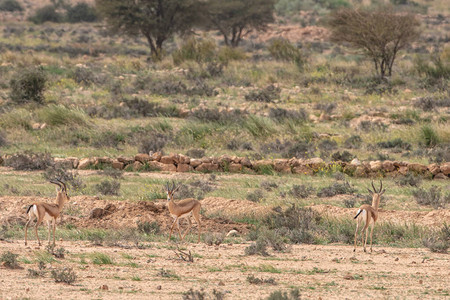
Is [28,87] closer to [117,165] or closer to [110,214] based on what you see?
[117,165]

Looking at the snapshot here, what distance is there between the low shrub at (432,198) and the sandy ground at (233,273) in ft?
10.5

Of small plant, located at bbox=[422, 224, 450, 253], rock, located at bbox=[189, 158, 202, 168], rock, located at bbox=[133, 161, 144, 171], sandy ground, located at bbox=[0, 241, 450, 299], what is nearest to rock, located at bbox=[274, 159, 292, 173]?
rock, located at bbox=[189, 158, 202, 168]

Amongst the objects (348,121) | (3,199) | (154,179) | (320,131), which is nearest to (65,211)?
(3,199)

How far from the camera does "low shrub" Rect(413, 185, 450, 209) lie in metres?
12.9

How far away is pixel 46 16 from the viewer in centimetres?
6116

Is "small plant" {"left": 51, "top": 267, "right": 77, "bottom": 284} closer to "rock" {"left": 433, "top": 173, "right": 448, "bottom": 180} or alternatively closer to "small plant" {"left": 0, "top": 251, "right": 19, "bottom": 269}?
"small plant" {"left": 0, "top": 251, "right": 19, "bottom": 269}

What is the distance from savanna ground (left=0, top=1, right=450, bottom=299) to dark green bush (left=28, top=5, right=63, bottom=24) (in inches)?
776

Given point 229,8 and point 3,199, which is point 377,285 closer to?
point 3,199

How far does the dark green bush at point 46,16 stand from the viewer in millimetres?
60438

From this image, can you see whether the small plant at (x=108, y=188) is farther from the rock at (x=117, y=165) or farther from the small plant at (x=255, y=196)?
the small plant at (x=255, y=196)

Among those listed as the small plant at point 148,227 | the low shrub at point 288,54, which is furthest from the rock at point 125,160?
the low shrub at point 288,54

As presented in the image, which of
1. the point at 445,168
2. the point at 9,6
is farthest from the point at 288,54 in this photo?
the point at 9,6

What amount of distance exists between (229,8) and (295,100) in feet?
68.0

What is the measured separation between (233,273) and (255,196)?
544 cm
